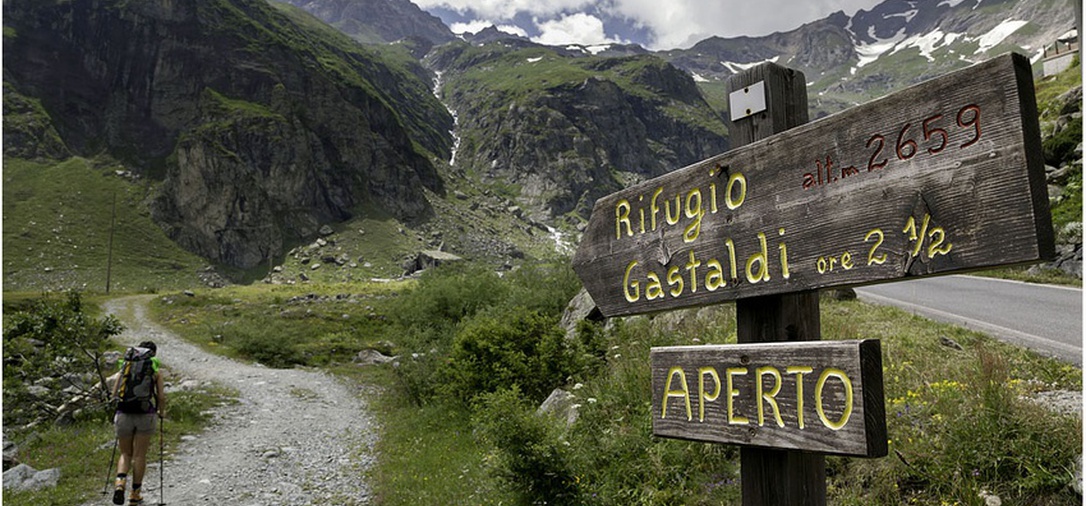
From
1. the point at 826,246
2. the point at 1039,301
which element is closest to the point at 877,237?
the point at 826,246

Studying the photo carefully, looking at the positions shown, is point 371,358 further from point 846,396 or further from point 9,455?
point 846,396

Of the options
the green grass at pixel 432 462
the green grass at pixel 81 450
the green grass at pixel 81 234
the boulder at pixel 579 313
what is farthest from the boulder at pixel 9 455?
the green grass at pixel 81 234

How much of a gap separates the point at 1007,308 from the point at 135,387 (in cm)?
1678

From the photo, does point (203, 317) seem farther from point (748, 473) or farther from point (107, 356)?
point (748, 473)

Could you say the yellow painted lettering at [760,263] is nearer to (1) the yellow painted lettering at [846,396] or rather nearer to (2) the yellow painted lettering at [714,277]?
(2) the yellow painted lettering at [714,277]

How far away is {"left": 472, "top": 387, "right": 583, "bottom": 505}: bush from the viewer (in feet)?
20.0

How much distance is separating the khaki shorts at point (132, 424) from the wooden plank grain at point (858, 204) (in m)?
8.81

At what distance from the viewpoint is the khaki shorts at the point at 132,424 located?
8.65 m

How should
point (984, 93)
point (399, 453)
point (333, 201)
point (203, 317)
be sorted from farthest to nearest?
point (333, 201) < point (203, 317) < point (399, 453) < point (984, 93)

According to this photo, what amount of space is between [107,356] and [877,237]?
27211 millimetres

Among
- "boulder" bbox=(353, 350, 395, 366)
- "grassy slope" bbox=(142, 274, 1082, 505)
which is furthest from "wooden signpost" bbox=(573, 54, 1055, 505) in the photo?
"boulder" bbox=(353, 350, 395, 366)

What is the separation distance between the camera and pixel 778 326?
8.67 feet

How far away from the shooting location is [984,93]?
77.2 inches

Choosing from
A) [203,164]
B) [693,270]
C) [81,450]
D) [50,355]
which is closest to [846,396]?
[693,270]
